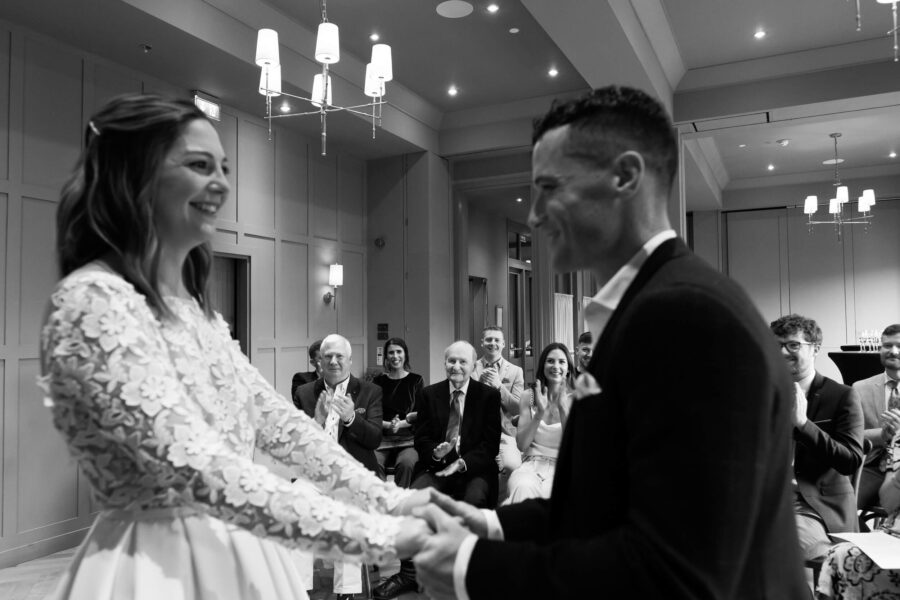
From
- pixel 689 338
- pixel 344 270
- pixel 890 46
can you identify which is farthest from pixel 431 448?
pixel 890 46

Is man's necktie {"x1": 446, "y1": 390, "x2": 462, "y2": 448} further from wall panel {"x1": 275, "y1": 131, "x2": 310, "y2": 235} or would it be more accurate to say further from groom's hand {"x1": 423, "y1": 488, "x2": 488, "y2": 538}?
wall panel {"x1": 275, "y1": 131, "x2": 310, "y2": 235}

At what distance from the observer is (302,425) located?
4.91ft

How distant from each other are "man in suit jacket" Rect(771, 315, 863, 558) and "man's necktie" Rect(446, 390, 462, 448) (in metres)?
1.98

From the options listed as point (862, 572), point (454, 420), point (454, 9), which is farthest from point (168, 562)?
point (454, 9)

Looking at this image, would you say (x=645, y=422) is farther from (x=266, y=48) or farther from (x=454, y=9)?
(x=454, y=9)

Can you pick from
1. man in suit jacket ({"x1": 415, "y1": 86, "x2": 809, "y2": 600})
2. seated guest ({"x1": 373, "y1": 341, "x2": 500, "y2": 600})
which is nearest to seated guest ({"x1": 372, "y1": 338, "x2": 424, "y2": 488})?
seated guest ({"x1": 373, "y1": 341, "x2": 500, "y2": 600})

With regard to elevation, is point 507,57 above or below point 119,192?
above

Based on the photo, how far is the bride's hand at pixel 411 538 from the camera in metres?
1.13

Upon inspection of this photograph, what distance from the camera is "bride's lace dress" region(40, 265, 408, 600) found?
1.04 m

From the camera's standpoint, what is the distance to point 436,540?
107 cm

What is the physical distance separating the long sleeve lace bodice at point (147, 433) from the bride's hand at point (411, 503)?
10.0 inches

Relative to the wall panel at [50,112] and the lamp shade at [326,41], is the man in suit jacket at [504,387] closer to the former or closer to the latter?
the lamp shade at [326,41]

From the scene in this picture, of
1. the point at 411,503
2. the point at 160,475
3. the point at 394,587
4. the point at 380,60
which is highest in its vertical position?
the point at 380,60

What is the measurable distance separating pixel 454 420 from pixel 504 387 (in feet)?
4.09
